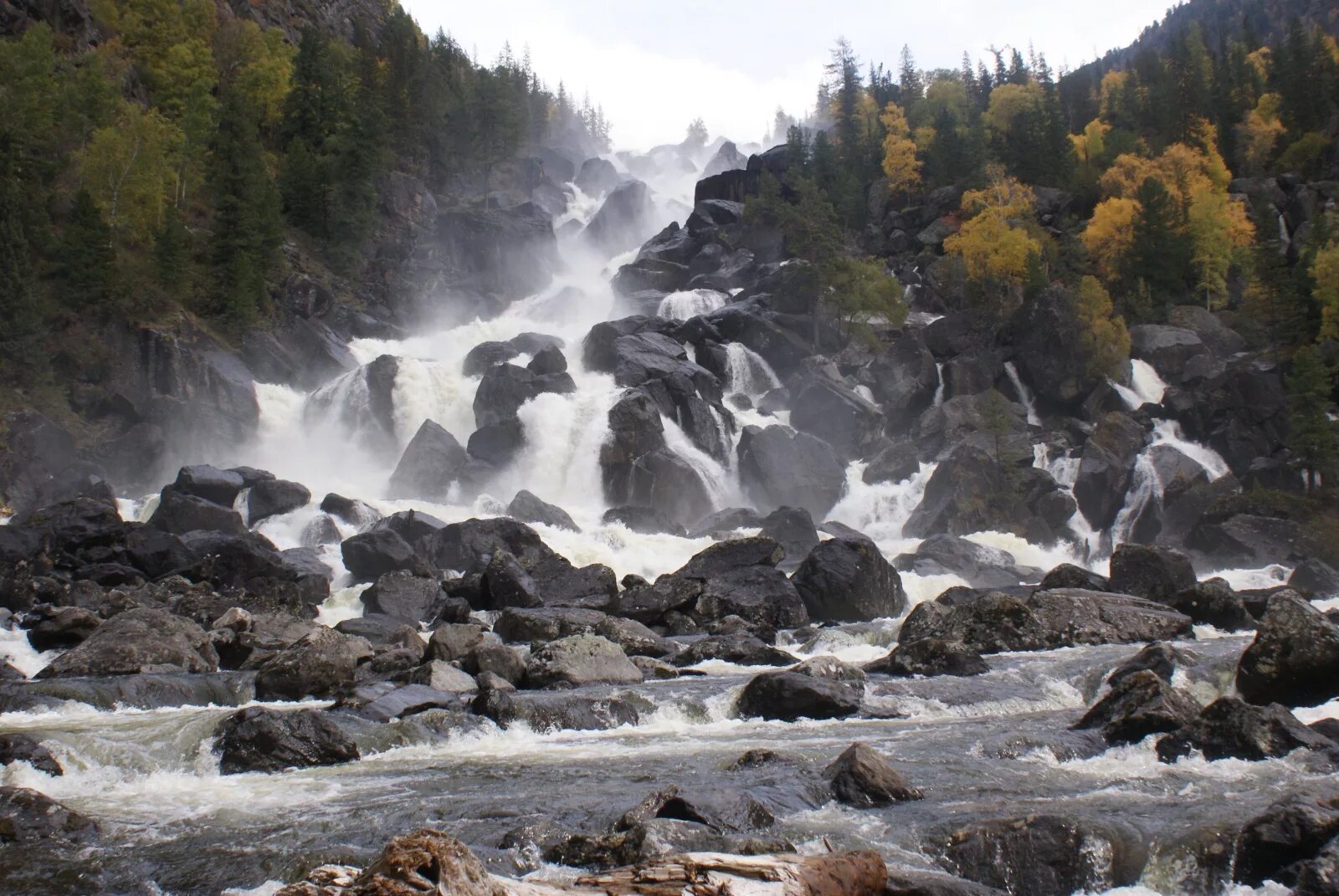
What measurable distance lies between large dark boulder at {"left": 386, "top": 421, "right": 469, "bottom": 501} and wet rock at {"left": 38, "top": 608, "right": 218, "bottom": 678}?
75.9ft

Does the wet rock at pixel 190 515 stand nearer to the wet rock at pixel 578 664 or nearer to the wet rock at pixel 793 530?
the wet rock at pixel 578 664

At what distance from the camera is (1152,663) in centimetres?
1775

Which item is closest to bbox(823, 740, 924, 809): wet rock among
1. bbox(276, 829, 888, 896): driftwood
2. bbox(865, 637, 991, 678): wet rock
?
bbox(276, 829, 888, 896): driftwood

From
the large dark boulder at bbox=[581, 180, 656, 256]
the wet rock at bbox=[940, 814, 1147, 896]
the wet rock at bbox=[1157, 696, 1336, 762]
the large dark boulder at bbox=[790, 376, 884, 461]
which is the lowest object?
the wet rock at bbox=[940, 814, 1147, 896]

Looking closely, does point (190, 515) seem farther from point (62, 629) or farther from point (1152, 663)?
point (1152, 663)

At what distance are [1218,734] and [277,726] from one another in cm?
1298

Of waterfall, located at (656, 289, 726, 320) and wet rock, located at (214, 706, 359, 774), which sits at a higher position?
waterfall, located at (656, 289, 726, 320)

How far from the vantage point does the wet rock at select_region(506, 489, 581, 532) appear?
127ft

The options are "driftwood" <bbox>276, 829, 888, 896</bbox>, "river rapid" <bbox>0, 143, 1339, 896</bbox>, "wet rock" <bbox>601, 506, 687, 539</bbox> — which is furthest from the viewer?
"wet rock" <bbox>601, 506, 687, 539</bbox>

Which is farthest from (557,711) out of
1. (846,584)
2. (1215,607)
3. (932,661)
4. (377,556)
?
(1215,607)

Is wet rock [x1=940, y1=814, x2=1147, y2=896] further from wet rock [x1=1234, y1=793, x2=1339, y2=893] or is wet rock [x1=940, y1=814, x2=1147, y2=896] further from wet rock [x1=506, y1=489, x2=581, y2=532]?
wet rock [x1=506, y1=489, x2=581, y2=532]

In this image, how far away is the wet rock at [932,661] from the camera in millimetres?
19969

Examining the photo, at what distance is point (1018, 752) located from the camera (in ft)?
44.1

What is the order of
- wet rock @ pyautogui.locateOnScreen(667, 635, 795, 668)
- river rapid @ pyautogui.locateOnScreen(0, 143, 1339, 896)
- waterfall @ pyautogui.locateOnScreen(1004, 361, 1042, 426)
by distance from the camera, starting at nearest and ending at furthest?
river rapid @ pyautogui.locateOnScreen(0, 143, 1339, 896)
wet rock @ pyautogui.locateOnScreen(667, 635, 795, 668)
waterfall @ pyautogui.locateOnScreen(1004, 361, 1042, 426)
